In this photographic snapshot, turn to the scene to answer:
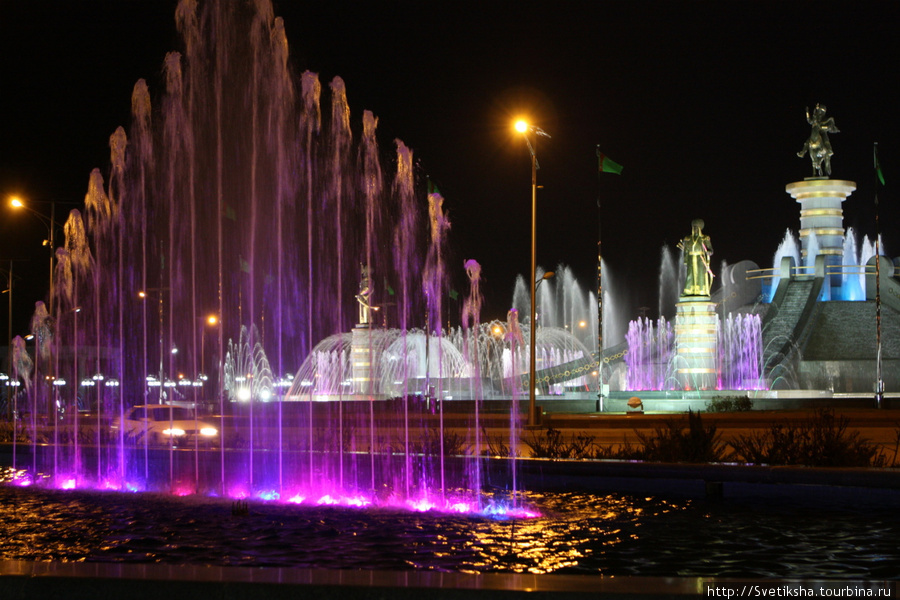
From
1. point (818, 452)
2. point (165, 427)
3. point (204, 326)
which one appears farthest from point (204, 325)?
point (818, 452)

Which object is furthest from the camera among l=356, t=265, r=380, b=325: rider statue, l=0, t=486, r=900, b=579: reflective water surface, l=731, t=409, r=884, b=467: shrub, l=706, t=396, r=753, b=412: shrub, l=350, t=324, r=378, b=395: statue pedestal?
l=350, t=324, r=378, b=395: statue pedestal

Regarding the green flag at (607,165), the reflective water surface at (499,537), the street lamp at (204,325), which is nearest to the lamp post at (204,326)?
the street lamp at (204,325)

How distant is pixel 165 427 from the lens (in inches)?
883

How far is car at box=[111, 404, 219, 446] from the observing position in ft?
72.0

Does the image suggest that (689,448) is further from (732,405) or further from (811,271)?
(811,271)

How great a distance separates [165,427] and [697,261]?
2564cm

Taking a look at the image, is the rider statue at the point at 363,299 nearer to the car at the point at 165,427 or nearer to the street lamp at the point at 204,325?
the street lamp at the point at 204,325

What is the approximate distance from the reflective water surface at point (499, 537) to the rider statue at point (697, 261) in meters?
29.2

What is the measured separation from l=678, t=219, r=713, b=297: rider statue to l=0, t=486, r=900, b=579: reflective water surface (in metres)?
29.2

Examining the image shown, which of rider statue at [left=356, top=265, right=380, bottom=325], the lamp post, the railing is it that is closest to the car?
the lamp post

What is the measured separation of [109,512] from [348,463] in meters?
4.03

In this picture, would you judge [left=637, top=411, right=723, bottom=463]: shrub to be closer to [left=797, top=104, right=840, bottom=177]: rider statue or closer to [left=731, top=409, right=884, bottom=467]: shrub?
[left=731, top=409, right=884, bottom=467]: shrub

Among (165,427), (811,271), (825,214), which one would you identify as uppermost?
(825,214)

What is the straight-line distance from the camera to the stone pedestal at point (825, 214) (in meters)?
53.1
